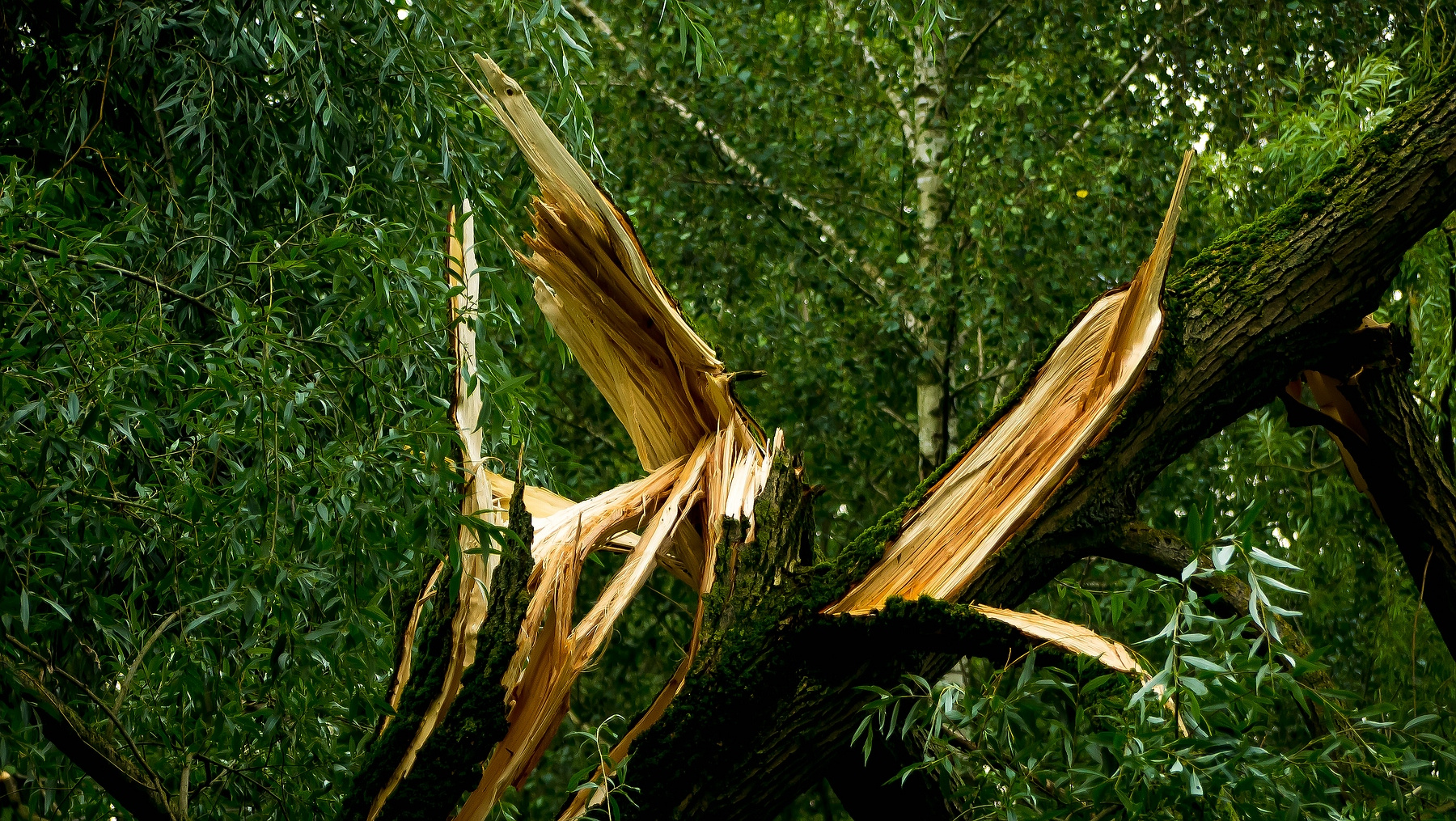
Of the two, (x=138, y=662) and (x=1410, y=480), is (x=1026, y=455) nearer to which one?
(x=1410, y=480)

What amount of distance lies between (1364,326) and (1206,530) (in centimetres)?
116

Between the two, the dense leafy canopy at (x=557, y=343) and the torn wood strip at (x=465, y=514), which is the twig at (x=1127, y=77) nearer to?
the dense leafy canopy at (x=557, y=343)

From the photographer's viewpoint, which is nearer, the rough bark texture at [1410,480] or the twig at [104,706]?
the twig at [104,706]

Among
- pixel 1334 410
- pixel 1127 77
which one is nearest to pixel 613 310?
pixel 1334 410

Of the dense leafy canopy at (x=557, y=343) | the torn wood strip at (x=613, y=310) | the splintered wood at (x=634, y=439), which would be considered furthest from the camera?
the torn wood strip at (x=613, y=310)

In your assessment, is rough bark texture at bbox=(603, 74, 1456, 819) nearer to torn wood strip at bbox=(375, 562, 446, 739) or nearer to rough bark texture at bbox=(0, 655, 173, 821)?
torn wood strip at bbox=(375, 562, 446, 739)

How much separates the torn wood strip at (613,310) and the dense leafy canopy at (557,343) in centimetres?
20

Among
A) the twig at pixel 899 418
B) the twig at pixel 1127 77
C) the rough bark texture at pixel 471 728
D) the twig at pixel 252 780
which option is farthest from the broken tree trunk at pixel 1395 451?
the twig at pixel 1127 77

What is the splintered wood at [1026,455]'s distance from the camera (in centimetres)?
232

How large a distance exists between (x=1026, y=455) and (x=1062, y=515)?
144 millimetres

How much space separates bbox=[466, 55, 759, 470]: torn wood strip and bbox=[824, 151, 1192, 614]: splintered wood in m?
0.43

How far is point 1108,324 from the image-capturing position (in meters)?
2.42

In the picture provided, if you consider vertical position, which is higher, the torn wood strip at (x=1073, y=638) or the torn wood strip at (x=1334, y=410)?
the torn wood strip at (x=1073, y=638)

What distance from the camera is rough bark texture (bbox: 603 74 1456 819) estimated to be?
89.4 inches
